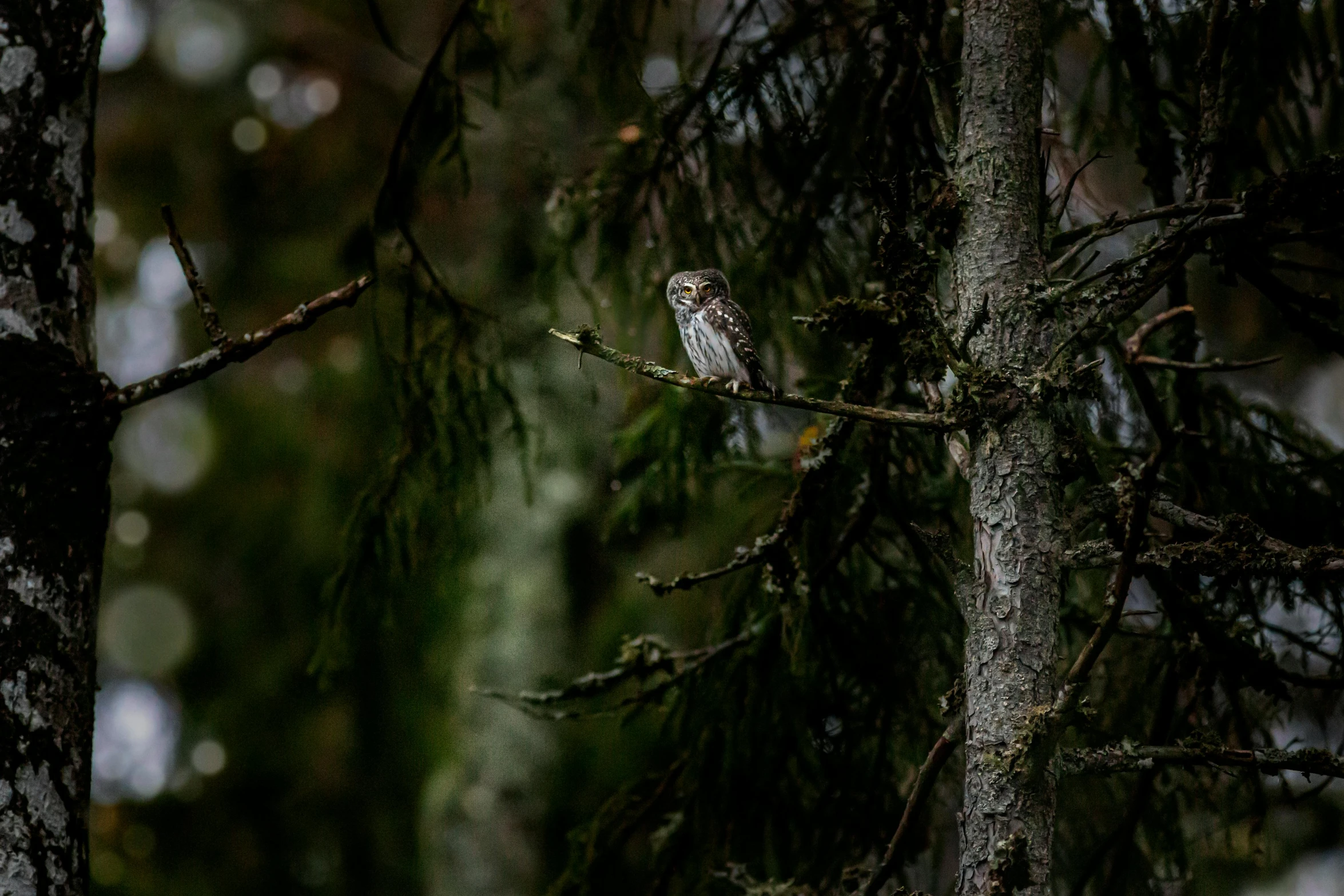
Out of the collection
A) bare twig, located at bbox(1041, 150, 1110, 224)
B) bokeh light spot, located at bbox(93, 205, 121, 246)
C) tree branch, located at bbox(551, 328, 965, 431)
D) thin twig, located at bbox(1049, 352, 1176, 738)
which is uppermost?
bokeh light spot, located at bbox(93, 205, 121, 246)

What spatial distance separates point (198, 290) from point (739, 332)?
1.29 meters

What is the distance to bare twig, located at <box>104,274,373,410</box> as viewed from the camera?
2467mm

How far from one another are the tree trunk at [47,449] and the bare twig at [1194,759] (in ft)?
6.00

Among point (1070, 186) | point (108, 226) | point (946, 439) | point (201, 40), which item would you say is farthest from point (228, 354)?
point (201, 40)

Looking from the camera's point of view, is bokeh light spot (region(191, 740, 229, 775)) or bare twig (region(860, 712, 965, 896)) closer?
bare twig (region(860, 712, 965, 896))

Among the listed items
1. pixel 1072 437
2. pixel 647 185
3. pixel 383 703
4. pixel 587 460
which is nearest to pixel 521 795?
pixel 383 703

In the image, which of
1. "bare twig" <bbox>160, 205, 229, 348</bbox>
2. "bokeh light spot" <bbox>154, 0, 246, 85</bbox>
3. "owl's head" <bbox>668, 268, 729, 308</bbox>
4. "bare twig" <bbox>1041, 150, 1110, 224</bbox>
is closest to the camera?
"bare twig" <bbox>1041, 150, 1110, 224</bbox>

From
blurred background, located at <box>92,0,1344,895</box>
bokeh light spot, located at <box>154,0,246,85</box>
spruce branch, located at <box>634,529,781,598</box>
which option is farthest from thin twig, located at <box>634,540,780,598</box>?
bokeh light spot, located at <box>154,0,246,85</box>

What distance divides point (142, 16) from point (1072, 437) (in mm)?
9674

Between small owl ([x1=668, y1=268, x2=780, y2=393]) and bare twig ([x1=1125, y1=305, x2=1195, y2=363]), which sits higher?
small owl ([x1=668, y1=268, x2=780, y2=393])

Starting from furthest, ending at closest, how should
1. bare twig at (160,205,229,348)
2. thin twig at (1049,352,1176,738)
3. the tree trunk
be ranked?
bare twig at (160,205,229,348) < the tree trunk < thin twig at (1049,352,1176,738)

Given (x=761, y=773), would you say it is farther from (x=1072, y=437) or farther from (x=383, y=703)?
(x=383, y=703)

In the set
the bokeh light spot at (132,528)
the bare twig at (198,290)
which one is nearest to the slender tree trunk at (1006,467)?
the bare twig at (198,290)

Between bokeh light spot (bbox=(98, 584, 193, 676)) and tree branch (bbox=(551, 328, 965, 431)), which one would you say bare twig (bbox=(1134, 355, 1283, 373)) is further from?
bokeh light spot (bbox=(98, 584, 193, 676))
